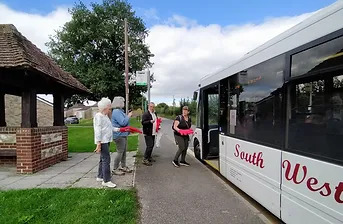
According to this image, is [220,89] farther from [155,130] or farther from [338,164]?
[338,164]

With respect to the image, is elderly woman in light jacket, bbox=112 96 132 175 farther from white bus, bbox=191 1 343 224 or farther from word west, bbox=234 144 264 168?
word west, bbox=234 144 264 168

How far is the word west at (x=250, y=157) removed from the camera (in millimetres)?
4863

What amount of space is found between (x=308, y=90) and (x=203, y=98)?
220 inches

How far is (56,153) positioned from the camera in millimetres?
9703

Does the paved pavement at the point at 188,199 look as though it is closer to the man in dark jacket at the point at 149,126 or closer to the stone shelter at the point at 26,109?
the man in dark jacket at the point at 149,126

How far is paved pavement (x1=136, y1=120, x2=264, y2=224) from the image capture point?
4812 millimetres

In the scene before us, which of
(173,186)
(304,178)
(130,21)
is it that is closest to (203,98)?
(173,186)

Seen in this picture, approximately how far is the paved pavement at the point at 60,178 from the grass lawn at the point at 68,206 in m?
0.60

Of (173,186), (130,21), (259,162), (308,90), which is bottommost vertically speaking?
(173,186)

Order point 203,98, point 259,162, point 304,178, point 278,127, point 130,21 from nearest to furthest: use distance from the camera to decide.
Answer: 1. point 304,178
2. point 278,127
3. point 259,162
4. point 203,98
5. point 130,21

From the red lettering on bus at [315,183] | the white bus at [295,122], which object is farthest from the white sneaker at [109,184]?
the red lettering on bus at [315,183]

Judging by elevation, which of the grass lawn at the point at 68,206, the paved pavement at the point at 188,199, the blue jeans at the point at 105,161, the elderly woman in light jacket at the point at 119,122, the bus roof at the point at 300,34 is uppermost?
the bus roof at the point at 300,34

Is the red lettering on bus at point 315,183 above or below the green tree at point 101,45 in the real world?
below

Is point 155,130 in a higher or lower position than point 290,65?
lower
